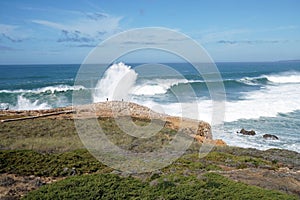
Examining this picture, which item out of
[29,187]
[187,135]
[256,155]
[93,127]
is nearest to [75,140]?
[93,127]

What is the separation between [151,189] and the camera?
8.91m

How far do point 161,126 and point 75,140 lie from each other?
20.4 ft

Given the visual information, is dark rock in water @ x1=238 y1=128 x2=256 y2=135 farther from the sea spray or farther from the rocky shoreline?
the sea spray

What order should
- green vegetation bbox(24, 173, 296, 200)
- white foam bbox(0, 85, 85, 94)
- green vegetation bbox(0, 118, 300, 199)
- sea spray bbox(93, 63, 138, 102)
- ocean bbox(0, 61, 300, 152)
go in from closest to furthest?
green vegetation bbox(24, 173, 296, 200)
green vegetation bbox(0, 118, 300, 199)
ocean bbox(0, 61, 300, 152)
sea spray bbox(93, 63, 138, 102)
white foam bbox(0, 85, 85, 94)

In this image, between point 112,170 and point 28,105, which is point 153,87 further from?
point 112,170

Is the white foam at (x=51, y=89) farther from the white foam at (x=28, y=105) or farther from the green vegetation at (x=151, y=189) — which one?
the green vegetation at (x=151, y=189)

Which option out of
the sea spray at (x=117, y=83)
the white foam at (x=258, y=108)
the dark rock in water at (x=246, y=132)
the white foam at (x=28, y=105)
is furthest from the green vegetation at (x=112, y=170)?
the white foam at (x=28, y=105)

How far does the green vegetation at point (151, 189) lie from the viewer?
8406mm

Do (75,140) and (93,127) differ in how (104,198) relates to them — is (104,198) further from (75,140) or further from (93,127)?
(93,127)

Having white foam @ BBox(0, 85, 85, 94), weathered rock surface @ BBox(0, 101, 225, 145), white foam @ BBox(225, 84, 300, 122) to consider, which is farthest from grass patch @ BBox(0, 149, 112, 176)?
white foam @ BBox(0, 85, 85, 94)

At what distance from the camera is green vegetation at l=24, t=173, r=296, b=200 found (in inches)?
331

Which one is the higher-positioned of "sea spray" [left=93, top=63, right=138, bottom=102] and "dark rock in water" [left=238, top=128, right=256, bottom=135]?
"sea spray" [left=93, top=63, right=138, bottom=102]

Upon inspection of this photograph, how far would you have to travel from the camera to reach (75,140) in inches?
603

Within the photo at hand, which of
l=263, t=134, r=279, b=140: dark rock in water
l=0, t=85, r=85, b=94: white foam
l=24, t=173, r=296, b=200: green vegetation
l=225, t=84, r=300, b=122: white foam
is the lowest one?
l=263, t=134, r=279, b=140: dark rock in water
